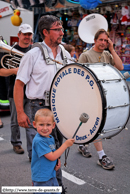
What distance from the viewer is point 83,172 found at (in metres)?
3.42

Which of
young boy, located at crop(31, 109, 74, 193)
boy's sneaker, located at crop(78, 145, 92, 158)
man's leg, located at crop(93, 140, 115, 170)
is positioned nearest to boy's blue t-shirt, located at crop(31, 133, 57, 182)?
young boy, located at crop(31, 109, 74, 193)

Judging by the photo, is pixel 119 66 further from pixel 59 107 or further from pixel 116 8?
pixel 116 8

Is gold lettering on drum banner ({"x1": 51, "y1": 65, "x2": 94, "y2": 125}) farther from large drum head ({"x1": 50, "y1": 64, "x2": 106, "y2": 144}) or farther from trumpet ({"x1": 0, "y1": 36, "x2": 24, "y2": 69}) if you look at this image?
trumpet ({"x1": 0, "y1": 36, "x2": 24, "y2": 69})

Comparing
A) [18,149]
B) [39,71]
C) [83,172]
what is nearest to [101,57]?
[39,71]

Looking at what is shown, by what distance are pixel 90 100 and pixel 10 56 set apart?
1.89 meters

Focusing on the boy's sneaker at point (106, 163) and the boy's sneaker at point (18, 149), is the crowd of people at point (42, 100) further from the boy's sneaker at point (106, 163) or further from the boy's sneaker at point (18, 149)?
the boy's sneaker at point (18, 149)

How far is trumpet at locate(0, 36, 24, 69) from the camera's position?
382 centimetres

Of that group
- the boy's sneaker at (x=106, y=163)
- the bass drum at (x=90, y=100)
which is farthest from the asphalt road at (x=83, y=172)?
the bass drum at (x=90, y=100)

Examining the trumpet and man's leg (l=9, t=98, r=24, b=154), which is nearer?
the trumpet

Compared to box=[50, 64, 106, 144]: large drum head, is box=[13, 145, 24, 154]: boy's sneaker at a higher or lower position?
lower

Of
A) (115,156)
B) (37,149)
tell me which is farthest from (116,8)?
(37,149)

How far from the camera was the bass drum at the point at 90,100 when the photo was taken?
7.63ft

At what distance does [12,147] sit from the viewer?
435 centimetres

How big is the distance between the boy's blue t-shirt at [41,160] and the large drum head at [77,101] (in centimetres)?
34
